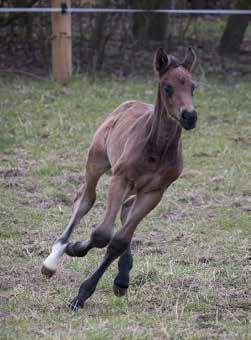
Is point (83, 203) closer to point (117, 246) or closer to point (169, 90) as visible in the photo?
point (117, 246)

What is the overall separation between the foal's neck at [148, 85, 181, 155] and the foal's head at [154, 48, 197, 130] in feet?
0.32

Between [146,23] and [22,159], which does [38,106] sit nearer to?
[22,159]

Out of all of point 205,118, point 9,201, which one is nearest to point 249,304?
point 9,201

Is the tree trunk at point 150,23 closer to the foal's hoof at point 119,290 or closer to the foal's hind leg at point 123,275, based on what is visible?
the foal's hind leg at point 123,275

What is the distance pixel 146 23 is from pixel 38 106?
445 cm

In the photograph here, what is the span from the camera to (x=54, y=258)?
609cm

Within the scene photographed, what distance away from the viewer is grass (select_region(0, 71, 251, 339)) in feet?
17.4

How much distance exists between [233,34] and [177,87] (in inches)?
495

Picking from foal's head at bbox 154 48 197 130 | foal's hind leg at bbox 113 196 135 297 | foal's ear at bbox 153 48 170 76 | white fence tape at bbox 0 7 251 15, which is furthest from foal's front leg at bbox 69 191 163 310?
white fence tape at bbox 0 7 251 15

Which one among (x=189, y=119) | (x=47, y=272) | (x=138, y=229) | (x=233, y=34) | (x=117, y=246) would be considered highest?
(x=189, y=119)

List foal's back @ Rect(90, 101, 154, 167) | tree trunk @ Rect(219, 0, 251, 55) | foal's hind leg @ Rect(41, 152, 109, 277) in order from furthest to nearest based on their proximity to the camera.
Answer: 1. tree trunk @ Rect(219, 0, 251, 55)
2. foal's hind leg @ Rect(41, 152, 109, 277)
3. foal's back @ Rect(90, 101, 154, 167)

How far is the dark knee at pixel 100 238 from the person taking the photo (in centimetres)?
571

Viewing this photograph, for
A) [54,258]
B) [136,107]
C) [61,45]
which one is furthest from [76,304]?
[61,45]

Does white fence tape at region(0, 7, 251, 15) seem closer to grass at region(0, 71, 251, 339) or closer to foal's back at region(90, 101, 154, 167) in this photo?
grass at region(0, 71, 251, 339)
